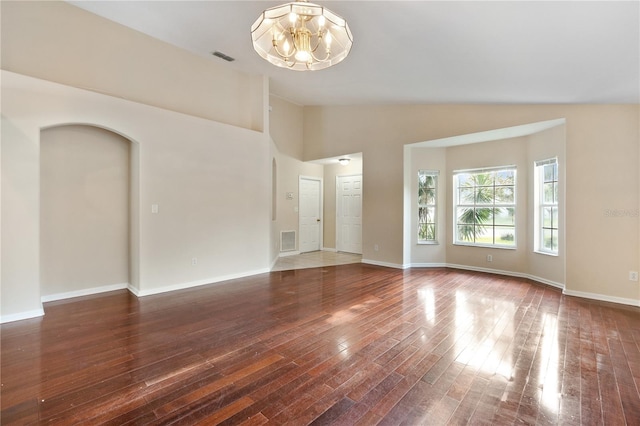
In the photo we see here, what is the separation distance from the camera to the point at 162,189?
428 centimetres

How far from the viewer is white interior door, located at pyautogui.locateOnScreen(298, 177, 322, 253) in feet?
25.9

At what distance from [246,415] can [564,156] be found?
17.1 ft

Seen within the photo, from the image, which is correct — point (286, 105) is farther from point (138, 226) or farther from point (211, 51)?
point (138, 226)

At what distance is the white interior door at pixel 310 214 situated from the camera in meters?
7.90

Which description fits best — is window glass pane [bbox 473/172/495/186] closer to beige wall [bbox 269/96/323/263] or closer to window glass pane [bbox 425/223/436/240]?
window glass pane [bbox 425/223/436/240]

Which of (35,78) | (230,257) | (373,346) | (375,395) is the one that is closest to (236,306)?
(230,257)

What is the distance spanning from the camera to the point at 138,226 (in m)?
4.09

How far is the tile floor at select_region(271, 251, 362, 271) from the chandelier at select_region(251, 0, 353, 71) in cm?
402

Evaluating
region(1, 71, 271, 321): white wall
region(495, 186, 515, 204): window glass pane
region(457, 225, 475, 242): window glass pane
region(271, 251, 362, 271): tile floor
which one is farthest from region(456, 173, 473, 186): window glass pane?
region(1, 71, 271, 321): white wall

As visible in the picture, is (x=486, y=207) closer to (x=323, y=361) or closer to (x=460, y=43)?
(x=460, y=43)

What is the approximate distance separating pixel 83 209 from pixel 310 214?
16.8 feet

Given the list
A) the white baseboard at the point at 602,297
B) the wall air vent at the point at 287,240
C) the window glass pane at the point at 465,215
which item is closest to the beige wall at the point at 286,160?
the wall air vent at the point at 287,240

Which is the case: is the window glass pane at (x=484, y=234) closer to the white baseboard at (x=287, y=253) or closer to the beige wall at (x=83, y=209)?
the white baseboard at (x=287, y=253)

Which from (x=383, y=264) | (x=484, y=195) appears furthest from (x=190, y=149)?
(x=484, y=195)
